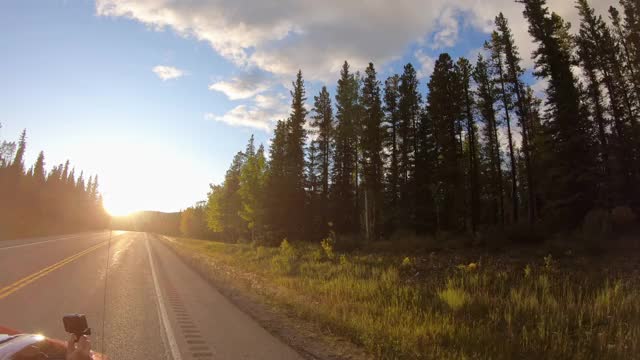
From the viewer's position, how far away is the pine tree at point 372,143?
39.1m

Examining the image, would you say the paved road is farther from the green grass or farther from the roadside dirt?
the green grass

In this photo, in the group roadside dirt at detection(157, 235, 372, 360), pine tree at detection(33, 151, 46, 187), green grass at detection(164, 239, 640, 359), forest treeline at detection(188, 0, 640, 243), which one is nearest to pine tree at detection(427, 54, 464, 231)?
forest treeline at detection(188, 0, 640, 243)

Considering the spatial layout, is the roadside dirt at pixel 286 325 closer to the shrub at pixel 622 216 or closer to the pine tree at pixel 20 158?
the shrub at pixel 622 216

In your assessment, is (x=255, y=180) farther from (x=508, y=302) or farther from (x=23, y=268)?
(x=508, y=302)

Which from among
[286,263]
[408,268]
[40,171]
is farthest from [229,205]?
[40,171]

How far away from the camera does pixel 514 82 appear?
3497 centimetres

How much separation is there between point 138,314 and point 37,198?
88.7 m

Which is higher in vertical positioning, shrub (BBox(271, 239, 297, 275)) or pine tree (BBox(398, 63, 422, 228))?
pine tree (BBox(398, 63, 422, 228))

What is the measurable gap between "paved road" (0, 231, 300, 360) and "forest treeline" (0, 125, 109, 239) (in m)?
40.0

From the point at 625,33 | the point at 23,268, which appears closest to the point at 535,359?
the point at 23,268

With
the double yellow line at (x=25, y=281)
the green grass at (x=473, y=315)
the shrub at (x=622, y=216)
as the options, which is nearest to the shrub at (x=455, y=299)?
the green grass at (x=473, y=315)

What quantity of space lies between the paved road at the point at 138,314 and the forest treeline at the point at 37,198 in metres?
40.0

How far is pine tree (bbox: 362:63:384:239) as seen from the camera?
39062mm

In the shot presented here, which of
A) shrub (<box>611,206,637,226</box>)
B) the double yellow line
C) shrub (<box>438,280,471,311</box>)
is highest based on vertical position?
shrub (<box>611,206,637,226</box>)
